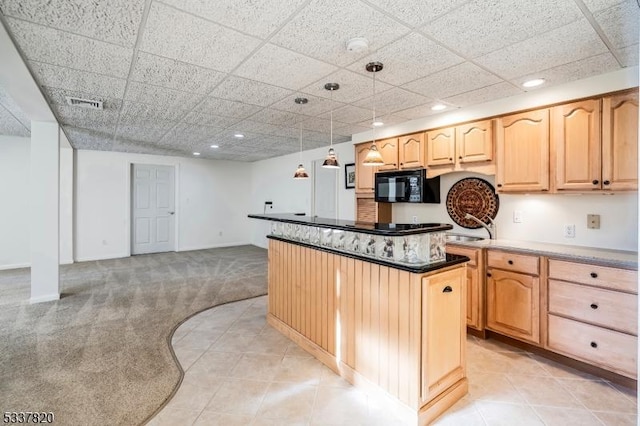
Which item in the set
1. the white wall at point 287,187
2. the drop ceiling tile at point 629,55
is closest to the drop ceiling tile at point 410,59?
the drop ceiling tile at point 629,55

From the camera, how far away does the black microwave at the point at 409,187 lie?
149 inches

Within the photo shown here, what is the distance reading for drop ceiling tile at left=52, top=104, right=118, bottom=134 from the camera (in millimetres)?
3559

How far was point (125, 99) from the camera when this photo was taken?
317 centimetres

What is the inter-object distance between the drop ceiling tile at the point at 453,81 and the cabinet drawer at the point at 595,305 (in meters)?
1.77

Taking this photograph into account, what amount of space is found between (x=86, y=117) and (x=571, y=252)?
534 cm

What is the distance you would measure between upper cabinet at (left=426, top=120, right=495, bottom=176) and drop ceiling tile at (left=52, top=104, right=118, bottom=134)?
3.74 meters

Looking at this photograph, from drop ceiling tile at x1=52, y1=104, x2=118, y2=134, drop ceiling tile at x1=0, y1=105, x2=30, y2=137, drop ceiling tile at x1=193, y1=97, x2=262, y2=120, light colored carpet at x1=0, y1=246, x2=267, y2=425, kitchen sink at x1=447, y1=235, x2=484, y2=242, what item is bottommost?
light colored carpet at x1=0, y1=246, x2=267, y2=425

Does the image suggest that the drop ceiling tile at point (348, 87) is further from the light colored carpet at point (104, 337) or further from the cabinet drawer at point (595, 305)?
the light colored carpet at point (104, 337)

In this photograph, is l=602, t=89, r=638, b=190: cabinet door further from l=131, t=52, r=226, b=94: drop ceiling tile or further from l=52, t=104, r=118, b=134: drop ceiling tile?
l=52, t=104, r=118, b=134: drop ceiling tile

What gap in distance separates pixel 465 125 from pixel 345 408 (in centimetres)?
297

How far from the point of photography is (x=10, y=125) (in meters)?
4.67

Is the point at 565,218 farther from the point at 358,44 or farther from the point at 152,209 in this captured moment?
the point at 152,209

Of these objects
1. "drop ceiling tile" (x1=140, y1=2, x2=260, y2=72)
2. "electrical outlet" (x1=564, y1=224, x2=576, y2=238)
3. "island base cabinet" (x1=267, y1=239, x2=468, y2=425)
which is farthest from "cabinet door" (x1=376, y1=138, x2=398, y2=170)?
"drop ceiling tile" (x1=140, y1=2, x2=260, y2=72)

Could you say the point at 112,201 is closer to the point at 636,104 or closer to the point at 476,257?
the point at 476,257
